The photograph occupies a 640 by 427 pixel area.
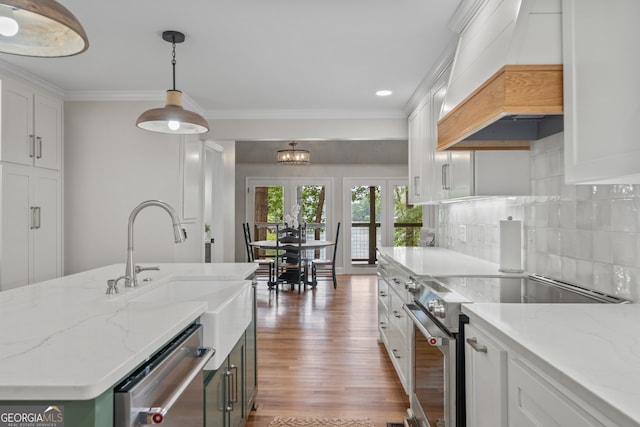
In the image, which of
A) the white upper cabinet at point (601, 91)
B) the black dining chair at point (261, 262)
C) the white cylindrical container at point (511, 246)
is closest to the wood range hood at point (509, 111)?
the white upper cabinet at point (601, 91)

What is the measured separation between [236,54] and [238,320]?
2.07 m

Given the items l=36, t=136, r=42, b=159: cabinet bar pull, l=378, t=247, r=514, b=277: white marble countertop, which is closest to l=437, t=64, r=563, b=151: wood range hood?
l=378, t=247, r=514, b=277: white marble countertop

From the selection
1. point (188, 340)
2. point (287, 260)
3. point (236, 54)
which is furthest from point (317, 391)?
point (287, 260)

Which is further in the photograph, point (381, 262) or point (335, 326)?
point (335, 326)

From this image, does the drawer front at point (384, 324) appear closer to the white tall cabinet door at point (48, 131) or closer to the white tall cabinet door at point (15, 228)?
the white tall cabinet door at point (15, 228)

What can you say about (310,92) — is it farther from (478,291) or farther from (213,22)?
(478,291)

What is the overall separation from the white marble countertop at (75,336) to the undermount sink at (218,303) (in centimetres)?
9

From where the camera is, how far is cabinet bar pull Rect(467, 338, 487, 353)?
53.3 inches

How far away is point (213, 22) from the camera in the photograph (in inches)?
104

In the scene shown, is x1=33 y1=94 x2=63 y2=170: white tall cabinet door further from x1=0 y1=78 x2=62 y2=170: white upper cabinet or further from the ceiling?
the ceiling

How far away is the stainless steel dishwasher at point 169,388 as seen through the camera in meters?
0.93

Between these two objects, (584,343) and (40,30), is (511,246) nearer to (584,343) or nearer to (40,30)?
(584,343)

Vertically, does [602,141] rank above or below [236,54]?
below

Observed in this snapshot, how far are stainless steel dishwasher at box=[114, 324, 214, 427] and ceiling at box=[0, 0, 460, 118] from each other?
1931mm
